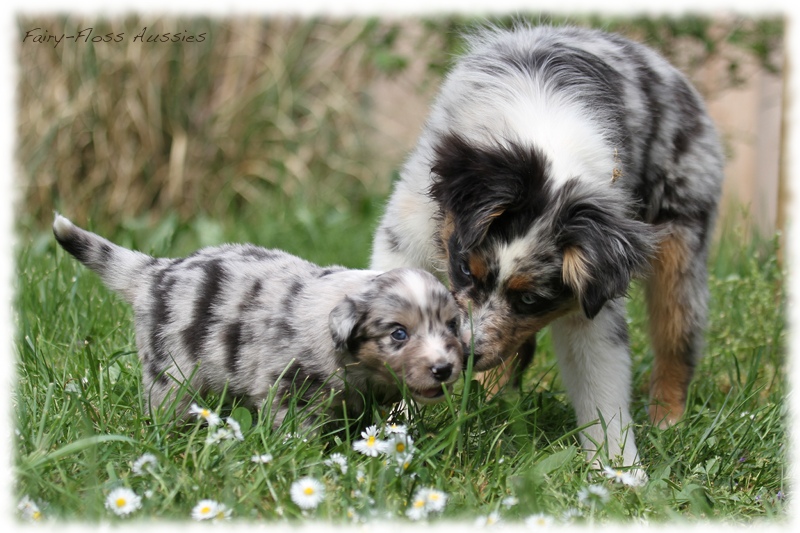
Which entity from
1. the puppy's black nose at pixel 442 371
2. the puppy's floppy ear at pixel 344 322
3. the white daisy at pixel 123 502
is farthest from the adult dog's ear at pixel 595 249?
the white daisy at pixel 123 502

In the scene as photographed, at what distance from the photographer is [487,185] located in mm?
3438

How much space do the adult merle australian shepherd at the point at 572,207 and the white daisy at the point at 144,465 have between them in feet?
3.74

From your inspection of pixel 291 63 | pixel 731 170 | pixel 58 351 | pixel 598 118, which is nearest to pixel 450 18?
pixel 291 63

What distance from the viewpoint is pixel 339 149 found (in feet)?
30.7

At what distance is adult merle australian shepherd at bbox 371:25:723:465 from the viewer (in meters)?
3.39

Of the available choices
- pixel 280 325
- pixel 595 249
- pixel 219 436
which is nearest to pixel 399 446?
pixel 219 436

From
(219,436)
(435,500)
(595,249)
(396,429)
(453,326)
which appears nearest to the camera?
(435,500)

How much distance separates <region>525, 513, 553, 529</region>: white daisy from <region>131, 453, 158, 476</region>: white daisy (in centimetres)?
111

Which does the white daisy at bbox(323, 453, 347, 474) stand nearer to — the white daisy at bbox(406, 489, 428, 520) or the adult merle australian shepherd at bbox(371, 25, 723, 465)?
the white daisy at bbox(406, 489, 428, 520)

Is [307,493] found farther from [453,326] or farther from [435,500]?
[453,326]

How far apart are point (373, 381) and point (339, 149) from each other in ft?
20.7

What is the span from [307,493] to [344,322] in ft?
2.01

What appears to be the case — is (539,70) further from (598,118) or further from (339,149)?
(339,149)

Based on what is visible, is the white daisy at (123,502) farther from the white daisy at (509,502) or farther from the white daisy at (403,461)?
the white daisy at (509,502)
